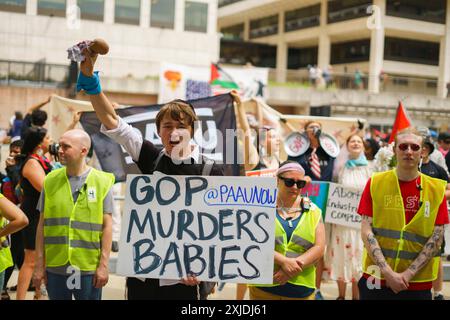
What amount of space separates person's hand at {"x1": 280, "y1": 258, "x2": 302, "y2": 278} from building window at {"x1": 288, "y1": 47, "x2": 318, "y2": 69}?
4508 centimetres

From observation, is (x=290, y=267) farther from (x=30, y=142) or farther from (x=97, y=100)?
(x=30, y=142)

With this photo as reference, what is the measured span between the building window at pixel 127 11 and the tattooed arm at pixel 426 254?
2794 cm

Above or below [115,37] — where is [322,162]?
below

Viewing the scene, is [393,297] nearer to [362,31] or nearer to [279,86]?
[279,86]

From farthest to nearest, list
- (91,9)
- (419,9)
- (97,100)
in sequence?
(419,9), (91,9), (97,100)

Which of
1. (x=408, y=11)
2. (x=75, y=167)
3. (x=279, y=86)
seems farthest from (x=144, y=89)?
(x=75, y=167)

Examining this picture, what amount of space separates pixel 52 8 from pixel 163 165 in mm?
26020

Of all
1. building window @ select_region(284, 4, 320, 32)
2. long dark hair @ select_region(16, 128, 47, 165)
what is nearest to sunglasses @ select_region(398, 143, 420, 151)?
long dark hair @ select_region(16, 128, 47, 165)

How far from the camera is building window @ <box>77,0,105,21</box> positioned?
29.1 m

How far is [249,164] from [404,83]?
31267 mm

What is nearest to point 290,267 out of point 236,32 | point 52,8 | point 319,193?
point 319,193

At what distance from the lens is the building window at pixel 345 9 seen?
38.9 m

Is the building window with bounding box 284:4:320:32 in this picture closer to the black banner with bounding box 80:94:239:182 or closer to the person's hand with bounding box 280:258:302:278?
the black banner with bounding box 80:94:239:182

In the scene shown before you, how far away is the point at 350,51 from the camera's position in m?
44.5
